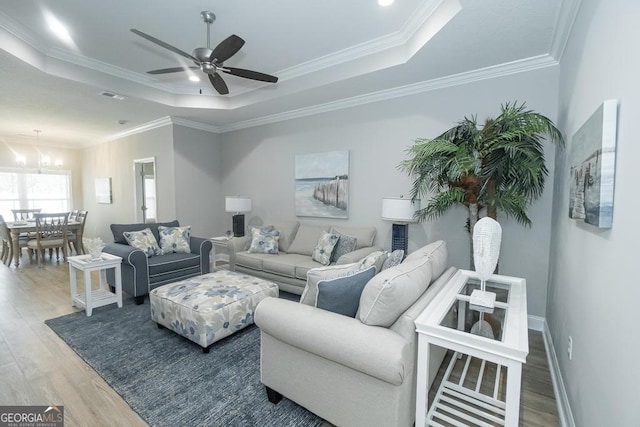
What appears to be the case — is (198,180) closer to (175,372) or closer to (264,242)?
(264,242)

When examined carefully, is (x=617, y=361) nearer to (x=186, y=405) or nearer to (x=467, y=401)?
(x=467, y=401)

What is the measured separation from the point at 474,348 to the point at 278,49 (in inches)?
131

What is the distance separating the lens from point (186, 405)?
1.86 meters

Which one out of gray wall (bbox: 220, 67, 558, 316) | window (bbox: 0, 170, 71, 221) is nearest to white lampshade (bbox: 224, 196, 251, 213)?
gray wall (bbox: 220, 67, 558, 316)

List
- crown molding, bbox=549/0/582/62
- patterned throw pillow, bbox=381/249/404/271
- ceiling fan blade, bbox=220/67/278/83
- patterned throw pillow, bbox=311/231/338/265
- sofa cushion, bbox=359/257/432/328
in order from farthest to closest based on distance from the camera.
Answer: patterned throw pillow, bbox=311/231/338/265
ceiling fan blade, bbox=220/67/278/83
patterned throw pillow, bbox=381/249/404/271
crown molding, bbox=549/0/582/62
sofa cushion, bbox=359/257/432/328

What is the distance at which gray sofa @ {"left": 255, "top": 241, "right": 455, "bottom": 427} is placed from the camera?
138cm

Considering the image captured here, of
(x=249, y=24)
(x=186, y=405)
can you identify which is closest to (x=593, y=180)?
(x=186, y=405)

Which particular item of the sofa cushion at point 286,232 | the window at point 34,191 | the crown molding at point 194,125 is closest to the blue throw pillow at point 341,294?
the sofa cushion at point 286,232

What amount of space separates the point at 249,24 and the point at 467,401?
11.7ft

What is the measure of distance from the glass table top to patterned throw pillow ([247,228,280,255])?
8.93ft

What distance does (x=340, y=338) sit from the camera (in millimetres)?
1447

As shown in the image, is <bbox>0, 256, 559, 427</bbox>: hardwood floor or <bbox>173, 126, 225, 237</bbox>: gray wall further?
<bbox>173, 126, 225, 237</bbox>: gray wall

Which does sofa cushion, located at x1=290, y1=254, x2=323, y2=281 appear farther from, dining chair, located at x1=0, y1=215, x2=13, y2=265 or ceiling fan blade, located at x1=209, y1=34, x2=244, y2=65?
dining chair, located at x1=0, y1=215, x2=13, y2=265

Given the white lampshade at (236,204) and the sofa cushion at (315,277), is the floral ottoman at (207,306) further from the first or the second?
the white lampshade at (236,204)
